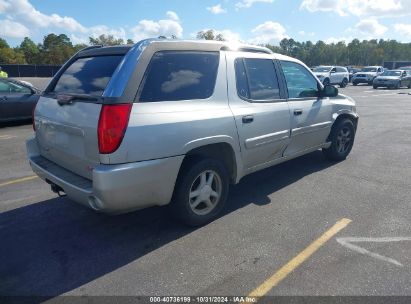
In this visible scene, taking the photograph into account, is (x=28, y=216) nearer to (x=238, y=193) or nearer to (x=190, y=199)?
(x=190, y=199)

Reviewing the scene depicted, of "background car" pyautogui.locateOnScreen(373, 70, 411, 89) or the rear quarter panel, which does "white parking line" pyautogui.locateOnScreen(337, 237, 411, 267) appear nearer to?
the rear quarter panel

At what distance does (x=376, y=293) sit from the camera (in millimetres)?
2715

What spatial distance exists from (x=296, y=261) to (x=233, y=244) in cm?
62

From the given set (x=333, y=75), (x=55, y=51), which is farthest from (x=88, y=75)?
(x=55, y=51)

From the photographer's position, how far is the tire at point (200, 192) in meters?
3.47

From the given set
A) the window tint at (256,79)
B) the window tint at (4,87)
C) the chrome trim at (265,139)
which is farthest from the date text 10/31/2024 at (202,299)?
the window tint at (4,87)

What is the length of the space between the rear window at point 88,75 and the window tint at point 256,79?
4.61 ft

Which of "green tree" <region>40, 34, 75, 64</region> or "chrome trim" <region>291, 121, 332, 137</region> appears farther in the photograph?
"green tree" <region>40, 34, 75, 64</region>

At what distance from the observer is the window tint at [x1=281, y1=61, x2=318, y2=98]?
483cm

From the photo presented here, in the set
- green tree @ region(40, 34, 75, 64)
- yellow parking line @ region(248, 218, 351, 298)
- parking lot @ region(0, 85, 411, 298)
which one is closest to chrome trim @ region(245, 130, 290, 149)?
parking lot @ region(0, 85, 411, 298)

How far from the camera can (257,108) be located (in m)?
4.11

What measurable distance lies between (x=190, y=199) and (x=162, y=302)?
1.22 m

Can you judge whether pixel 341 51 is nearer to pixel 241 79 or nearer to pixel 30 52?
pixel 30 52

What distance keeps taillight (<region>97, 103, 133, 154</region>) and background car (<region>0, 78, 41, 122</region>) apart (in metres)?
8.22
